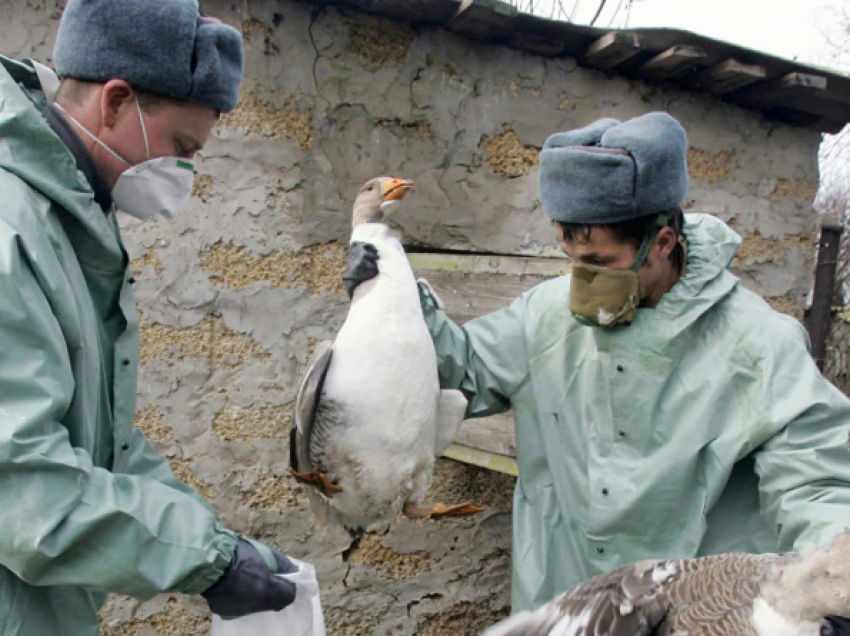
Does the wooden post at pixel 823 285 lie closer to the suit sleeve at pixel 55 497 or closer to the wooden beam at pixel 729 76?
the wooden beam at pixel 729 76

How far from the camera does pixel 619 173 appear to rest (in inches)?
64.4

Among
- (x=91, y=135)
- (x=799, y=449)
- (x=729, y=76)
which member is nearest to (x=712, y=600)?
(x=799, y=449)

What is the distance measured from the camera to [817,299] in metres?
3.75

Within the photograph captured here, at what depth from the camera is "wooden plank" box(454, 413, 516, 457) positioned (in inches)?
106

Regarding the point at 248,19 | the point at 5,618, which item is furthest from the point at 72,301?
the point at 248,19

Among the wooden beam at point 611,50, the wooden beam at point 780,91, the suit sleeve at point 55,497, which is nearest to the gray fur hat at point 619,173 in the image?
the suit sleeve at point 55,497

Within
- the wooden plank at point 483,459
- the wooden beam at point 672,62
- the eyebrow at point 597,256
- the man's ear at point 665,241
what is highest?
the wooden beam at point 672,62

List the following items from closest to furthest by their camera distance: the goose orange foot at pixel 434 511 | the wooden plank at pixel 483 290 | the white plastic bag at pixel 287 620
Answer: the white plastic bag at pixel 287 620, the goose orange foot at pixel 434 511, the wooden plank at pixel 483 290

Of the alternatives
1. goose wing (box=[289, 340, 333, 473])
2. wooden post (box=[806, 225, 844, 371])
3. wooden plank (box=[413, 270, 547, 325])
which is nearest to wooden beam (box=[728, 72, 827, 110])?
wooden post (box=[806, 225, 844, 371])

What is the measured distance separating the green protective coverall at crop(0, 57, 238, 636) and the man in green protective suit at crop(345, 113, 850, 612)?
2.21ft

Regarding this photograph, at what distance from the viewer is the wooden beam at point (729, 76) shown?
9.87 ft

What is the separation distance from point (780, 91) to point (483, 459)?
220cm

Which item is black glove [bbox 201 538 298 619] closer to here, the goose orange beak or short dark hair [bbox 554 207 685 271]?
the goose orange beak

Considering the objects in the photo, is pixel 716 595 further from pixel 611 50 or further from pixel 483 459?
pixel 611 50
